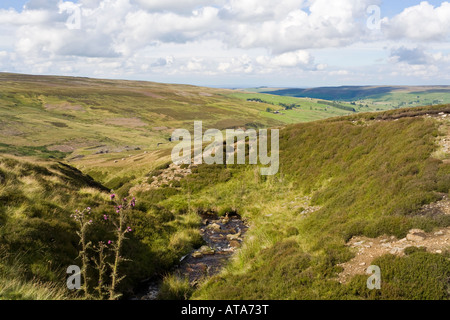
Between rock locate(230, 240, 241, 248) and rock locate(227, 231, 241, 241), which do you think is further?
rock locate(227, 231, 241, 241)

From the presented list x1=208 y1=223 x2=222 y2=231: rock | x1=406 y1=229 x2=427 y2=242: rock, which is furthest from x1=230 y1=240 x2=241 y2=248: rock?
x1=406 y1=229 x2=427 y2=242: rock

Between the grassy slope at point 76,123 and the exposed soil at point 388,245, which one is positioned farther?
the grassy slope at point 76,123

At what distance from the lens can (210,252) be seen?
1620cm

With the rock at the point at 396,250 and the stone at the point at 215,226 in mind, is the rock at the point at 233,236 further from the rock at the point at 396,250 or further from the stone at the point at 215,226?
the rock at the point at 396,250

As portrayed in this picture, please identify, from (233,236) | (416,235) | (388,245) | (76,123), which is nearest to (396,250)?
(388,245)

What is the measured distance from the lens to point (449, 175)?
1351cm

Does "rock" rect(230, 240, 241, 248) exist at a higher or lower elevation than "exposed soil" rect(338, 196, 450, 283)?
lower

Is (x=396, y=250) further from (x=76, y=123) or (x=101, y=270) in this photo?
(x=76, y=123)

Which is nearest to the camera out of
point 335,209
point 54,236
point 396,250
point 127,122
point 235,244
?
point 396,250

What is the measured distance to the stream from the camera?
1262 centimetres

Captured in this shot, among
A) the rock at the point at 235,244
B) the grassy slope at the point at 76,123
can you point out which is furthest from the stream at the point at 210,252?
the grassy slope at the point at 76,123

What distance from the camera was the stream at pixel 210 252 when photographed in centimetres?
1262

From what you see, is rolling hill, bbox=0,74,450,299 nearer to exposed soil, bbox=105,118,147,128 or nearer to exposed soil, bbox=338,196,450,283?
exposed soil, bbox=338,196,450,283
